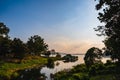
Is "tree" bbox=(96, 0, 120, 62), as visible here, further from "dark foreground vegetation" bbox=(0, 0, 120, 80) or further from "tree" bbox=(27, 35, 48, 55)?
"tree" bbox=(27, 35, 48, 55)

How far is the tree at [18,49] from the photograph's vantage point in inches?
4921

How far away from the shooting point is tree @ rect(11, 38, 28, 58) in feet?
410

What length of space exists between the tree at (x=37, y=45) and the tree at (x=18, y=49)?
29.9 metres

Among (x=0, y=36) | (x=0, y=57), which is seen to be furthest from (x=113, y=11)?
(x=0, y=36)

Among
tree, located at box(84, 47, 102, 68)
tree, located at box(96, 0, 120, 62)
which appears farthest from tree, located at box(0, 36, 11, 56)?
tree, located at box(96, 0, 120, 62)

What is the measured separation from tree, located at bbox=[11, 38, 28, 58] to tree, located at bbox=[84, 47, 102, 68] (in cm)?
5586

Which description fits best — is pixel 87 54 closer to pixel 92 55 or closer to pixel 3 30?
pixel 92 55

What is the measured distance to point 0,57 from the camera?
12469 cm

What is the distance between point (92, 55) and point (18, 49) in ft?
201

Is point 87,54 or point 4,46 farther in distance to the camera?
point 4,46

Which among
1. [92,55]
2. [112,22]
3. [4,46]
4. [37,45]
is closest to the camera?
[112,22]

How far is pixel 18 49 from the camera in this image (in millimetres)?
126938

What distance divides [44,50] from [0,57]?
54414 millimetres

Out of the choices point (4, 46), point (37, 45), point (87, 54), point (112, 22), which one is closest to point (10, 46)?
point (4, 46)
